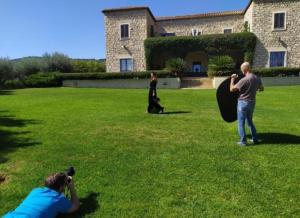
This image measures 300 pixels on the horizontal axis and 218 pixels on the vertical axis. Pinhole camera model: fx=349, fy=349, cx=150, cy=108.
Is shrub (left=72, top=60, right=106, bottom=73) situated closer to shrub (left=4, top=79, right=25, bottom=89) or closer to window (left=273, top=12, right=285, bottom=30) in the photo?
shrub (left=4, top=79, right=25, bottom=89)

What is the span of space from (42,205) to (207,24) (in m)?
39.1

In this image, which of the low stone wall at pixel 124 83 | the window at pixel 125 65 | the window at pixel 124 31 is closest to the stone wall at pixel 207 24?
the window at pixel 124 31

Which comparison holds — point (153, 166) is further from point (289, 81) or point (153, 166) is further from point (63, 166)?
point (289, 81)

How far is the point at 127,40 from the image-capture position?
40.0m

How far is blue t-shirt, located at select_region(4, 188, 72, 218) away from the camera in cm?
417

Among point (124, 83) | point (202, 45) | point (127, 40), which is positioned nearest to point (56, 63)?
point (127, 40)

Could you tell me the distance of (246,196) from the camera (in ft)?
17.3

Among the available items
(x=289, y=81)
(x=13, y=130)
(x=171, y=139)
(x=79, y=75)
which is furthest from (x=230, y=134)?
(x=79, y=75)

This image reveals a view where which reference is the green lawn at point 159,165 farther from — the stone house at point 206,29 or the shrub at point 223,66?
the stone house at point 206,29

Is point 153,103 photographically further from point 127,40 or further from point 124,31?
point 124,31

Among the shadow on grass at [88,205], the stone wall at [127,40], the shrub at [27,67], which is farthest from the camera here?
the shrub at [27,67]

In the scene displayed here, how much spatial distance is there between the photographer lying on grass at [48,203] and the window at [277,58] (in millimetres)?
34584

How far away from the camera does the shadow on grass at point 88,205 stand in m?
4.97

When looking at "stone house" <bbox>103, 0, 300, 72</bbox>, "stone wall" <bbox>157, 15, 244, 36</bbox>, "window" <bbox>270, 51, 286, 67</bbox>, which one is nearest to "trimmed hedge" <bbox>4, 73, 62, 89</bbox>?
"stone house" <bbox>103, 0, 300, 72</bbox>
